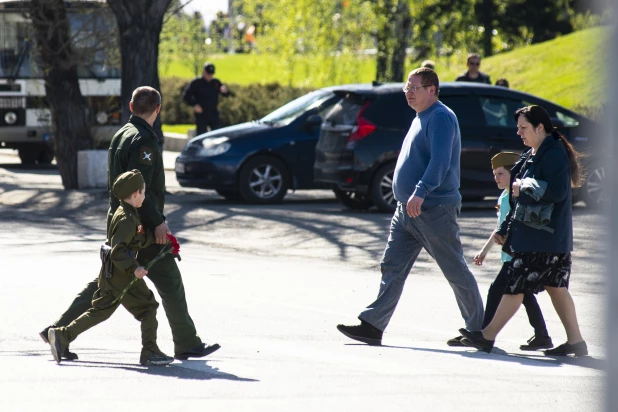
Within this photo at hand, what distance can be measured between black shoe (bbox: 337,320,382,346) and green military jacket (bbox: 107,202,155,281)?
1538 millimetres

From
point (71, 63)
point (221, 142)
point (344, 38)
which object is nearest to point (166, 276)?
point (221, 142)

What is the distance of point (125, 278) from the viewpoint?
544 cm

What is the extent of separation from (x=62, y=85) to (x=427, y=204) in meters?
10.8

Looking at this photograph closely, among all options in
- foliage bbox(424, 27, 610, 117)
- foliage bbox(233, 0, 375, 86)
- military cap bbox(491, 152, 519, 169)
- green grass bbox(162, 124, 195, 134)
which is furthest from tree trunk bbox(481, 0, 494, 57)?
military cap bbox(491, 152, 519, 169)

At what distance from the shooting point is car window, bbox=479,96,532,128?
14000mm

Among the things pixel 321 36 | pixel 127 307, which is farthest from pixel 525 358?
pixel 321 36

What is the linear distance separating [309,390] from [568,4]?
33.3 m

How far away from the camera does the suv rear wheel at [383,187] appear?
13359mm

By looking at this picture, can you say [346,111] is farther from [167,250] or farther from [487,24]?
[487,24]

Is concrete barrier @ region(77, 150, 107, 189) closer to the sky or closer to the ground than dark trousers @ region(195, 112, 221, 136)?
closer to the ground

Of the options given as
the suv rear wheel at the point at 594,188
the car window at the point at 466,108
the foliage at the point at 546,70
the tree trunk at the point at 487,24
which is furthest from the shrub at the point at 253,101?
the suv rear wheel at the point at 594,188

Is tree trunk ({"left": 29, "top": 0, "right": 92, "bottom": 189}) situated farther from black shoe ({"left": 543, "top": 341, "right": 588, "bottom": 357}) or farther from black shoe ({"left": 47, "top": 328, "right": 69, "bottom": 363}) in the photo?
black shoe ({"left": 543, "top": 341, "right": 588, "bottom": 357})

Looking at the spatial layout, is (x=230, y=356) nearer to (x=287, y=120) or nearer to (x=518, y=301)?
(x=518, y=301)

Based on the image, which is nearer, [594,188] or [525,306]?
[525,306]
